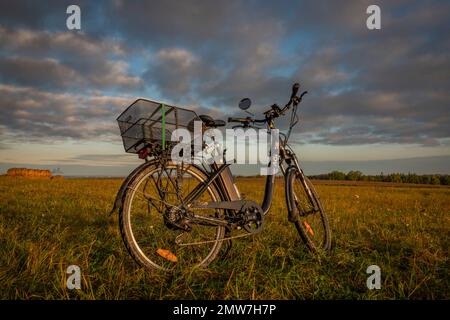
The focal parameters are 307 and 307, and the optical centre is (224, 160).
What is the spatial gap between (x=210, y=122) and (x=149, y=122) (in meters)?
0.72

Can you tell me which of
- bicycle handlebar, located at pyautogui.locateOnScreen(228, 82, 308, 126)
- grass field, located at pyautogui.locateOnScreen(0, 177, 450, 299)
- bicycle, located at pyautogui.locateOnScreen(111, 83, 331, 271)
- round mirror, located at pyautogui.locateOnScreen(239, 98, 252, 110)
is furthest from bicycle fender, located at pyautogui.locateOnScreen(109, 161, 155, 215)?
bicycle handlebar, located at pyautogui.locateOnScreen(228, 82, 308, 126)

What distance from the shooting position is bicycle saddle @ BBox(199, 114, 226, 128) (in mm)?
3645

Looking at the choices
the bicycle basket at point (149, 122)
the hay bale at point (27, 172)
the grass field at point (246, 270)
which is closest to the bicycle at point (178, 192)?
the bicycle basket at point (149, 122)

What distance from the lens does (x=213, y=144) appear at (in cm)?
380

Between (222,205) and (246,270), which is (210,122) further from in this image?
(246,270)

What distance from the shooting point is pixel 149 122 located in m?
3.37

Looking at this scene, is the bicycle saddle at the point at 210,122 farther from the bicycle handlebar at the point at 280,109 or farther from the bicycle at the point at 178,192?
the bicycle handlebar at the point at 280,109

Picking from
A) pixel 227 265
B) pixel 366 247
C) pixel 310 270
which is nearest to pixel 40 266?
pixel 227 265

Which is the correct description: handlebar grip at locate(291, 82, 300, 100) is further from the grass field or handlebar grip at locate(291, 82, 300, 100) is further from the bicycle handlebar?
the grass field

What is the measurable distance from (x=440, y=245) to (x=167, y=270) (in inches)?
173

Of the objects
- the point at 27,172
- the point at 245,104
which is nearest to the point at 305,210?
the point at 245,104

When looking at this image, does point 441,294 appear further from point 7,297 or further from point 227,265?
point 7,297

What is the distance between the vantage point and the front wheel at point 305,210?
4.34 metres

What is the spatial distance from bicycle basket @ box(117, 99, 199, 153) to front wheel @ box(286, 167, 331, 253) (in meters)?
1.97
